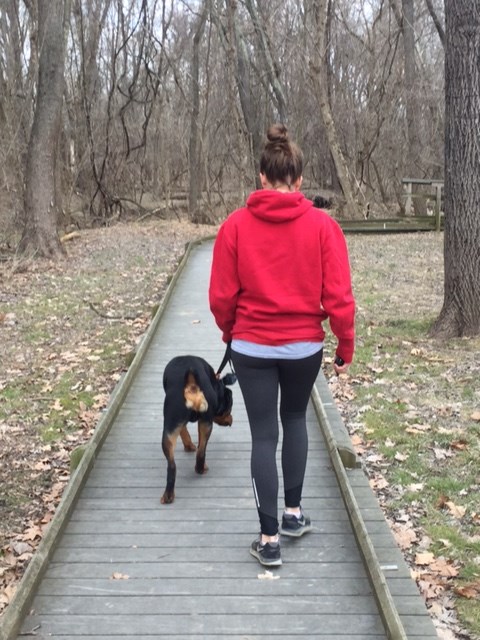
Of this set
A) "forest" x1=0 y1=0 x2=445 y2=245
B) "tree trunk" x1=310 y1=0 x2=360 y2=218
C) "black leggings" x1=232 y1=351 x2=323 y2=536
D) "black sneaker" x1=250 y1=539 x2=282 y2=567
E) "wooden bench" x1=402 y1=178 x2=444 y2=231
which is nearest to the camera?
"black leggings" x1=232 y1=351 x2=323 y2=536

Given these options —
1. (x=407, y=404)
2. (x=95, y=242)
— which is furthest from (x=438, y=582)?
(x=95, y=242)

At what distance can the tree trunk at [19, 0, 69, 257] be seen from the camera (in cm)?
1675

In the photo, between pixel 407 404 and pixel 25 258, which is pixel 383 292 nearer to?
pixel 407 404

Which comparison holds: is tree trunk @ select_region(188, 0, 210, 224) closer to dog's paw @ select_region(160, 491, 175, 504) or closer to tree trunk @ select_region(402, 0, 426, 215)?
tree trunk @ select_region(402, 0, 426, 215)

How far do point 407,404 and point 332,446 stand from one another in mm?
1968

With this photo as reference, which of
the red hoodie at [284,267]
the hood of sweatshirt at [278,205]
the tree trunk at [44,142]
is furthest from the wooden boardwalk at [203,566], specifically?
the tree trunk at [44,142]

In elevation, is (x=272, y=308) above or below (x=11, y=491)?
above

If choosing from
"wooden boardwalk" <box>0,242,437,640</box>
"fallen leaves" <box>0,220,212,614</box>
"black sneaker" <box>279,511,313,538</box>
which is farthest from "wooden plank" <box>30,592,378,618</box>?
"fallen leaves" <box>0,220,212,614</box>

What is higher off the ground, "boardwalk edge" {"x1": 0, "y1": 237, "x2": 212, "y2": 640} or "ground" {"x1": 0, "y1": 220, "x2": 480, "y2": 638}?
"boardwalk edge" {"x1": 0, "y1": 237, "x2": 212, "y2": 640}

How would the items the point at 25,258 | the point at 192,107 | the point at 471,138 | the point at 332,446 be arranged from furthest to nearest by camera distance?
the point at 192,107
the point at 25,258
the point at 471,138
the point at 332,446

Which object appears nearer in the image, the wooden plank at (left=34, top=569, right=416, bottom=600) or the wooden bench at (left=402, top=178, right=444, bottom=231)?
the wooden plank at (left=34, top=569, right=416, bottom=600)

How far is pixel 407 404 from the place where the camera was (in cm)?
732

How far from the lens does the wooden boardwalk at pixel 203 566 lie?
3.59 m

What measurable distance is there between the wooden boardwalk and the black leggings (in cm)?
36
